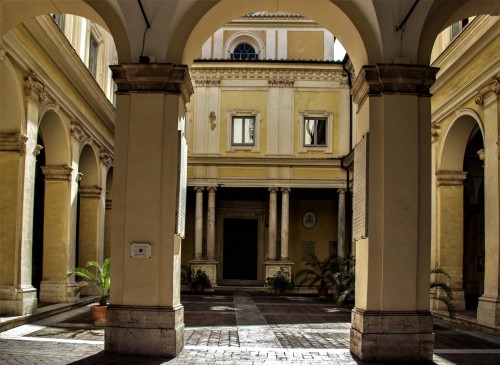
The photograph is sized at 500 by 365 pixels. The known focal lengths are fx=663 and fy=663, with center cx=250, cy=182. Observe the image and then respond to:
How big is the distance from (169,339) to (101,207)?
42.7 ft

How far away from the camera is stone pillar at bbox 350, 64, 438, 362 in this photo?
9305mm

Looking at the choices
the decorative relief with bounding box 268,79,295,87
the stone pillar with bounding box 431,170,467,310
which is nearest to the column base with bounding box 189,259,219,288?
the decorative relief with bounding box 268,79,295,87

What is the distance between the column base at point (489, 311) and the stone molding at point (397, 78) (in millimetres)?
5741

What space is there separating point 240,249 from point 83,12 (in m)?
21.4

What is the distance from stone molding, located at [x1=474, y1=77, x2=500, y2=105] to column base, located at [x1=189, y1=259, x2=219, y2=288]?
15972 mm

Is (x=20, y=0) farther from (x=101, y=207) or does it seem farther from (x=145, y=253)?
(x=101, y=207)

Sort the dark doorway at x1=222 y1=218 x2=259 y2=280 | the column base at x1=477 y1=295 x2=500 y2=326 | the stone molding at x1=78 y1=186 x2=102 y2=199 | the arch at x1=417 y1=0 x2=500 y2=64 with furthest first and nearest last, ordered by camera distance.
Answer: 1. the dark doorway at x1=222 y1=218 x2=259 y2=280
2. the stone molding at x1=78 y1=186 x2=102 y2=199
3. the column base at x1=477 y1=295 x2=500 y2=326
4. the arch at x1=417 y1=0 x2=500 y2=64

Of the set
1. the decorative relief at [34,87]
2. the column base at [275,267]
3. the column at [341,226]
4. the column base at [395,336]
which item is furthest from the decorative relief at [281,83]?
the column base at [395,336]

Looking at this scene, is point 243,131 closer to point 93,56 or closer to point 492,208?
point 93,56

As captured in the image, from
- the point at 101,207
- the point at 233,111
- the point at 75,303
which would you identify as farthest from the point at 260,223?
the point at 75,303

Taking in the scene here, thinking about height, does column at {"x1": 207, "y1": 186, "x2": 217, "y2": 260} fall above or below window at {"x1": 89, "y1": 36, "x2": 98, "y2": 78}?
below

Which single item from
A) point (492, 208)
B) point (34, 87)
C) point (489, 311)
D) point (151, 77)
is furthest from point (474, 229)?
point (151, 77)

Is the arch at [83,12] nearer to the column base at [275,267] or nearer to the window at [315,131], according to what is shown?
the column base at [275,267]

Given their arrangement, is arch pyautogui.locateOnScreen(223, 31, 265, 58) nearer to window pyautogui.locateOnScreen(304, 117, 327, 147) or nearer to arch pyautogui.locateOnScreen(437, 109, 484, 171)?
window pyautogui.locateOnScreen(304, 117, 327, 147)
